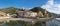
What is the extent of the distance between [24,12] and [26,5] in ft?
0.57

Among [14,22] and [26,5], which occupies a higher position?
[26,5]

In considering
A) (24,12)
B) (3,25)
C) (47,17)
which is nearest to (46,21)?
(47,17)

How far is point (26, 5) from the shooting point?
5.35 meters

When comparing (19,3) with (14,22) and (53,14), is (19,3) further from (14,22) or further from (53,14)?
(53,14)

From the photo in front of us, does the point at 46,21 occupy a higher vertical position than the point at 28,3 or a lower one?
lower

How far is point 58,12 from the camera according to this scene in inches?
209

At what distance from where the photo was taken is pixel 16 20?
5262mm

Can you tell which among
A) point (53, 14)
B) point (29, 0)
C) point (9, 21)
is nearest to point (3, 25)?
point (9, 21)

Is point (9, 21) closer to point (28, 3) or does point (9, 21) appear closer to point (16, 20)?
point (16, 20)

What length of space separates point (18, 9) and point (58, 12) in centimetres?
95

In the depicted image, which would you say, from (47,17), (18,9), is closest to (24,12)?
(18,9)

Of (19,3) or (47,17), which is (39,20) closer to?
(47,17)

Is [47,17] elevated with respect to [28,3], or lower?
lower

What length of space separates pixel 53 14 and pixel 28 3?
2.13 feet
